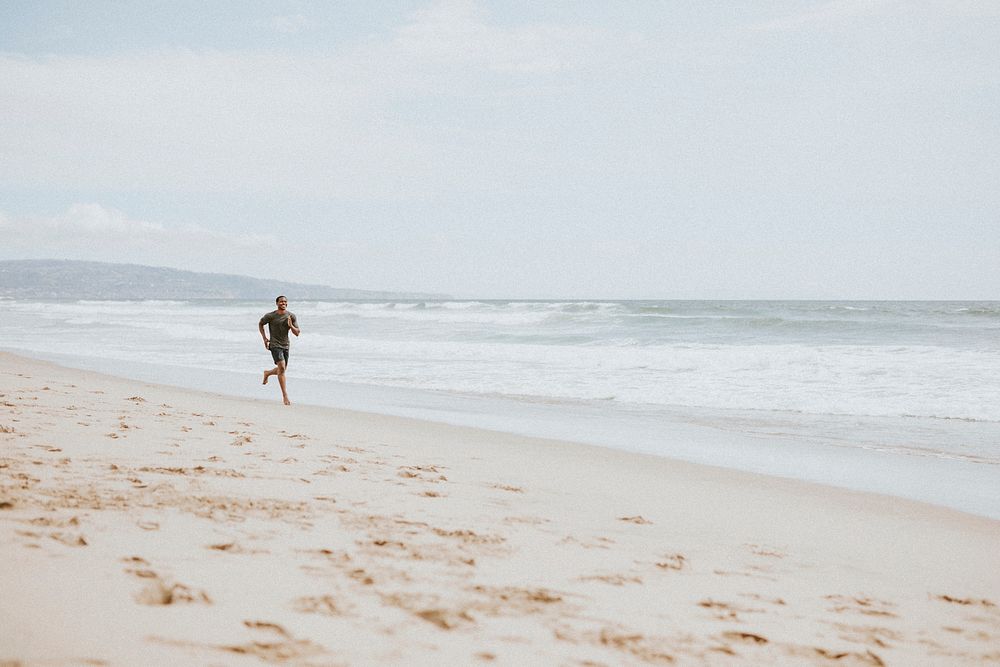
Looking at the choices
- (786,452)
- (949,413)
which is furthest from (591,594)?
(949,413)

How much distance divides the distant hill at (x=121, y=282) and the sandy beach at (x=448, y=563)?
441 ft

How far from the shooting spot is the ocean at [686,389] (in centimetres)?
802

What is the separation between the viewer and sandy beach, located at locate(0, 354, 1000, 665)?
8.77ft

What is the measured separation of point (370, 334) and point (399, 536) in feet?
94.3

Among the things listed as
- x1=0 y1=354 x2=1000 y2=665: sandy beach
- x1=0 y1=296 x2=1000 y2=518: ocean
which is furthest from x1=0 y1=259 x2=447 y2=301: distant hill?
x1=0 y1=354 x2=1000 y2=665: sandy beach

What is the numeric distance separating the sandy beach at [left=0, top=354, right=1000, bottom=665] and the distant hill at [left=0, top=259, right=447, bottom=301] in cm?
13453

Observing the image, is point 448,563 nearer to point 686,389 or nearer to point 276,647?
point 276,647

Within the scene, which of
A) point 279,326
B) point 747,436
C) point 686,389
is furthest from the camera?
point 686,389

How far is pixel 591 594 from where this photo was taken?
11.1 ft

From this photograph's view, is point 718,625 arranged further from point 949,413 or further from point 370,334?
point 370,334

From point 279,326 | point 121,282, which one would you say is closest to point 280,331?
point 279,326

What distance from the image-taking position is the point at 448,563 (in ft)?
11.9

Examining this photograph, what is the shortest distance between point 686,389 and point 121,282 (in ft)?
505

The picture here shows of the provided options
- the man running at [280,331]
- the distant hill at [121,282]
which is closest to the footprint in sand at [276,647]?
the man running at [280,331]
